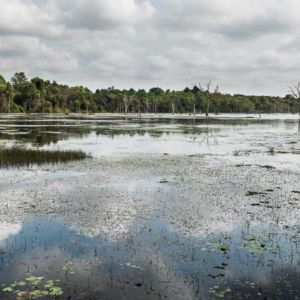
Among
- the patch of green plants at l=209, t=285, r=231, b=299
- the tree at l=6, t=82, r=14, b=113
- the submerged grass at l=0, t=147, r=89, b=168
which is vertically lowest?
the patch of green plants at l=209, t=285, r=231, b=299

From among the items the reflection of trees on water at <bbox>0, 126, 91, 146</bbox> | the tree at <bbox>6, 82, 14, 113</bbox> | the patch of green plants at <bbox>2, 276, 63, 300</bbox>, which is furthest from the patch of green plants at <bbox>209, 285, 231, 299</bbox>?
the tree at <bbox>6, 82, 14, 113</bbox>

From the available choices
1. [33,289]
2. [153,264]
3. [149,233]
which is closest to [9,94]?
[149,233]

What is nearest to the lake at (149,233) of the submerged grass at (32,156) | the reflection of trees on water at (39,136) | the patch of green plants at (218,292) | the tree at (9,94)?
the patch of green plants at (218,292)

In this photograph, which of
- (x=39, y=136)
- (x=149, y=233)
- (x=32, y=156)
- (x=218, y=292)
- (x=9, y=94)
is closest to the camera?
(x=218, y=292)

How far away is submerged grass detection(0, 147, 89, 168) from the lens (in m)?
28.6

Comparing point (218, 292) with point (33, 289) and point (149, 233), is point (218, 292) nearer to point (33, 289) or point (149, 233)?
point (33, 289)

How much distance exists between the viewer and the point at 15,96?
189000 millimetres

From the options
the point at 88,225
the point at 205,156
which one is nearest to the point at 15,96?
the point at 205,156

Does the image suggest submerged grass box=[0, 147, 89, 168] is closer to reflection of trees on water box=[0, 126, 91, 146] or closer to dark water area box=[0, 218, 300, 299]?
reflection of trees on water box=[0, 126, 91, 146]

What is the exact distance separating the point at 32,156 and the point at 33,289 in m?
23.4

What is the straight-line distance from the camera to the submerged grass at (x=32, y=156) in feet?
93.9

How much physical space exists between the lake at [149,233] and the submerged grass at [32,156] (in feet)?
8.28

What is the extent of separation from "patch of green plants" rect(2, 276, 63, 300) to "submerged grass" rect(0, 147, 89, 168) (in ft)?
60.5

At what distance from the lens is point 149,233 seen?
13.5 metres
